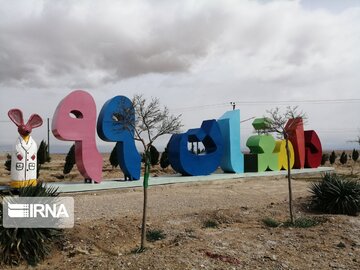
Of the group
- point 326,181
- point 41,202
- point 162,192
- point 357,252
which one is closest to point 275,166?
point 162,192

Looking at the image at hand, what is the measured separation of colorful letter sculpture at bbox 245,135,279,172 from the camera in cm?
2497

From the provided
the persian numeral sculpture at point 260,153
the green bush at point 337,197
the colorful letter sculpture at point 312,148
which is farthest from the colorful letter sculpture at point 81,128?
the colorful letter sculpture at point 312,148

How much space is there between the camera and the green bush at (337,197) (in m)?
11.6

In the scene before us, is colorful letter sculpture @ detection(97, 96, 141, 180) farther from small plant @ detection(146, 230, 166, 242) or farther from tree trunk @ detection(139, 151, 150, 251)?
tree trunk @ detection(139, 151, 150, 251)

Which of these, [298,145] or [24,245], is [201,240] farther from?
[298,145]

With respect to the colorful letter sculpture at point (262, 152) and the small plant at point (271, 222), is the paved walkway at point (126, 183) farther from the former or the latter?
the small plant at point (271, 222)

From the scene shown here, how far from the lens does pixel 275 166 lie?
86.4 ft

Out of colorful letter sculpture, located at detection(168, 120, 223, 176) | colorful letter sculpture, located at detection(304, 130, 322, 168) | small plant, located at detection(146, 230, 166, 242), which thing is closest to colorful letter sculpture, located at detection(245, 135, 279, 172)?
→ colorful letter sculpture, located at detection(168, 120, 223, 176)

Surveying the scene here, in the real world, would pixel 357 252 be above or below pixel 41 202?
below

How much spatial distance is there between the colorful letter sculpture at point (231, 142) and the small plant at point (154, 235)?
14847 millimetres

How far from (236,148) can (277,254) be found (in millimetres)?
16623

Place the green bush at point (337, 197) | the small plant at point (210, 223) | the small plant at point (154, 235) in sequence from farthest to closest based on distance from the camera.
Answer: the green bush at point (337, 197), the small plant at point (210, 223), the small plant at point (154, 235)

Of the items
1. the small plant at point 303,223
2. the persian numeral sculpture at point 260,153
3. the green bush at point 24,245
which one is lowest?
the small plant at point 303,223

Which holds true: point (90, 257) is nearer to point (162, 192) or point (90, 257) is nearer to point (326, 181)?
point (326, 181)
